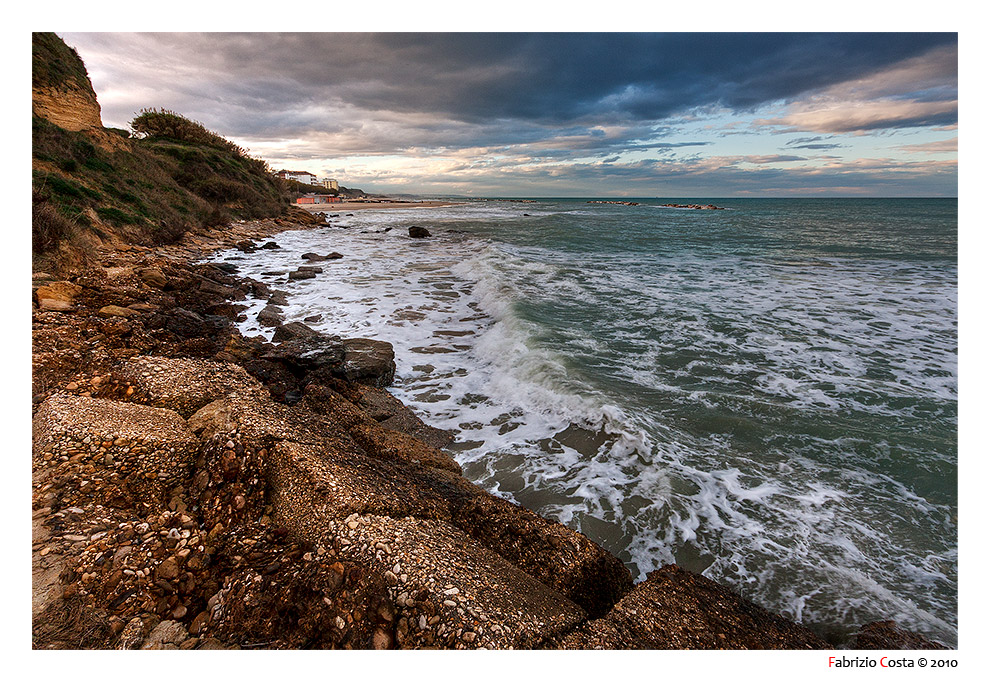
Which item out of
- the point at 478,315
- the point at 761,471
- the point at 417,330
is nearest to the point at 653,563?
the point at 761,471

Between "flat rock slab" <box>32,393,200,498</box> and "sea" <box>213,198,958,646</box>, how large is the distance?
2.92m

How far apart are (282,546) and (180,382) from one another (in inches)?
100

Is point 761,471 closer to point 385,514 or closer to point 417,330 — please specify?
point 385,514

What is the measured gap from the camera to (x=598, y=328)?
32.0 ft

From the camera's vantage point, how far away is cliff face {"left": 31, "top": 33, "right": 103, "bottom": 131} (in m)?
14.3

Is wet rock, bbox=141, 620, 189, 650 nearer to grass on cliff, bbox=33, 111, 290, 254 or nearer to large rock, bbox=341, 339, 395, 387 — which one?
large rock, bbox=341, 339, 395, 387

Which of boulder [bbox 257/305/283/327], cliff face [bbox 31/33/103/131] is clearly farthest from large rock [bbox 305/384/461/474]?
cliff face [bbox 31/33/103/131]

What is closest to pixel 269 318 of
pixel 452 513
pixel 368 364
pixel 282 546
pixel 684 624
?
pixel 368 364

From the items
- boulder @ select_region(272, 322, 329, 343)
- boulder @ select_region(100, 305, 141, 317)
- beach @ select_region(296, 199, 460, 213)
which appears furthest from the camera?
beach @ select_region(296, 199, 460, 213)

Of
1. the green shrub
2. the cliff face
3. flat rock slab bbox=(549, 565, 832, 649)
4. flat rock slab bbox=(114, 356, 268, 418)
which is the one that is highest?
the cliff face

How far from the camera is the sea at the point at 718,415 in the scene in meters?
3.79

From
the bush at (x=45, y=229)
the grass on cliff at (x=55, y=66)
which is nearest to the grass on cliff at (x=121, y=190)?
the bush at (x=45, y=229)

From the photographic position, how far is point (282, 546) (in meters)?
2.77
